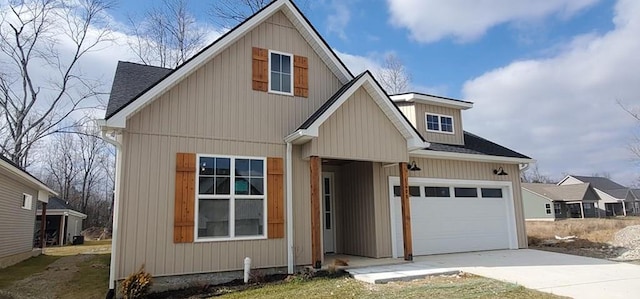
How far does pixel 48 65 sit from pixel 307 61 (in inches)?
885

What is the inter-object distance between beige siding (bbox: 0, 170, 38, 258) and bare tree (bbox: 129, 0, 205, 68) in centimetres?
954

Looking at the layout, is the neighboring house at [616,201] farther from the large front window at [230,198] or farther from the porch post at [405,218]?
the large front window at [230,198]

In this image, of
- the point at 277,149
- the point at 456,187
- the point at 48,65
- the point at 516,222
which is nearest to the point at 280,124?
the point at 277,149

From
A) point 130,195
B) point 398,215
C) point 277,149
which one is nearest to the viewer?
point 130,195

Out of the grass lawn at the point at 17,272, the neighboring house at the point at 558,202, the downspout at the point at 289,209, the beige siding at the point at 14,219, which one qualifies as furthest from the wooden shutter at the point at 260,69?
the neighboring house at the point at 558,202

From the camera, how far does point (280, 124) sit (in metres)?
9.34

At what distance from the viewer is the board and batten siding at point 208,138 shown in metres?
7.66

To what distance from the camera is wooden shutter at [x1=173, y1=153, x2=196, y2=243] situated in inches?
311

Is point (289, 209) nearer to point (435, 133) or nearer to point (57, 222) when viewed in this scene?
point (435, 133)

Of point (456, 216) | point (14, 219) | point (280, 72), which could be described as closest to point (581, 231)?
point (456, 216)

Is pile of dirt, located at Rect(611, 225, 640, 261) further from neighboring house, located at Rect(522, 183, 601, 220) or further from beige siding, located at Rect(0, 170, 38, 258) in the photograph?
neighboring house, located at Rect(522, 183, 601, 220)

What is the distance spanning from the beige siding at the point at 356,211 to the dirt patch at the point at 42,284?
703 cm

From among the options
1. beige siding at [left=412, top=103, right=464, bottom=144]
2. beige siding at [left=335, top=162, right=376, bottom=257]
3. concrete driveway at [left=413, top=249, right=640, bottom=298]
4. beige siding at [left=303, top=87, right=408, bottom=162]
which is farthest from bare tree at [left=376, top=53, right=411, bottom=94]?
beige siding at [left=303, top=87, right=408, bottom=162]

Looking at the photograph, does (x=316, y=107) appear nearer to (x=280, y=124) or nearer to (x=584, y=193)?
(x=280, y=124)
